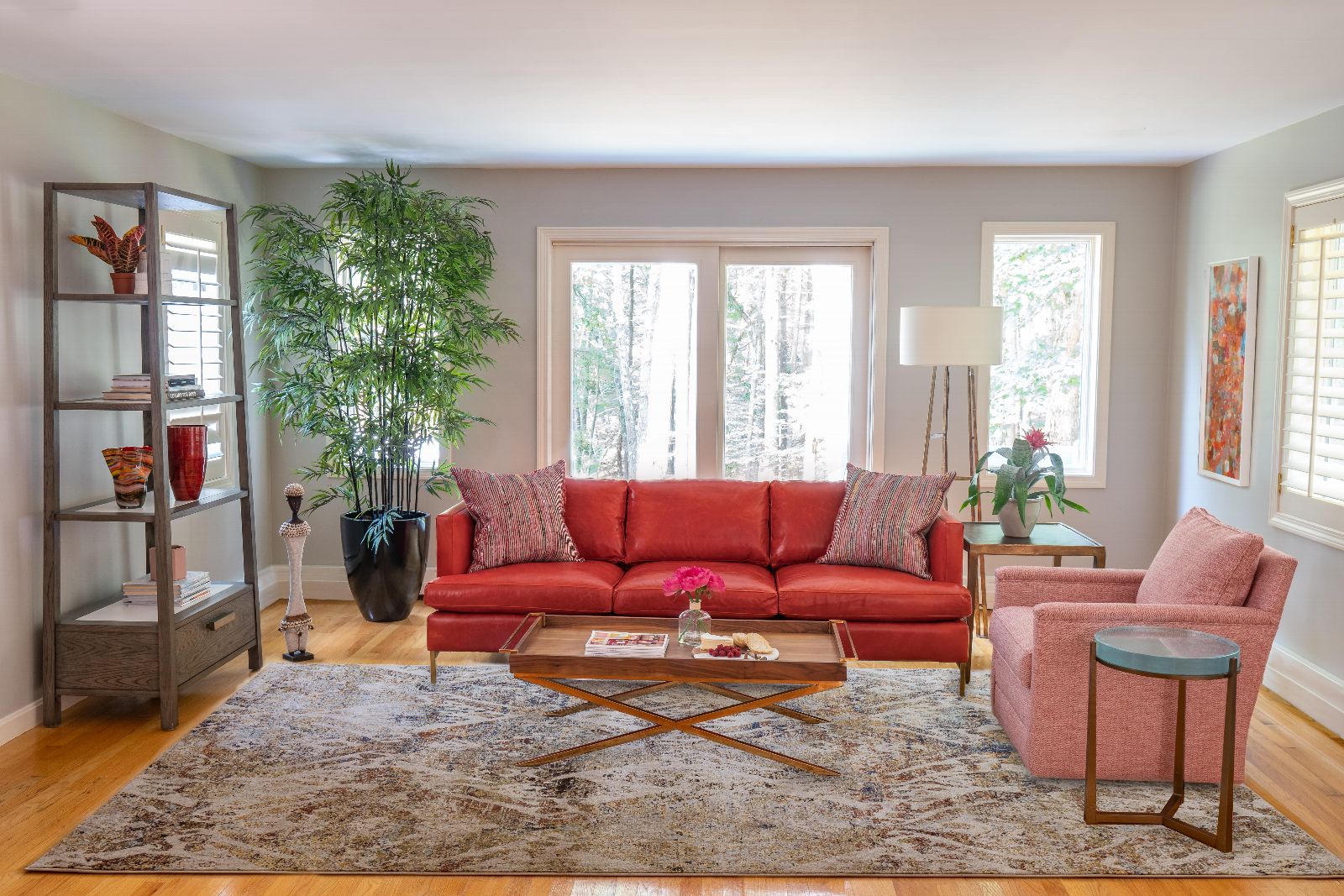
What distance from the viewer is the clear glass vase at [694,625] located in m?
3.62

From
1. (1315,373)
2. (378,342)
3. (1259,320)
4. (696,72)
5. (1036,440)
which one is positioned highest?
(696,72)

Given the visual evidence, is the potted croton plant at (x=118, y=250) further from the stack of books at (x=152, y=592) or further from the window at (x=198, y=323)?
the stack of books at (x=152, y=592)

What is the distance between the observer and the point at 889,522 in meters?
4.71

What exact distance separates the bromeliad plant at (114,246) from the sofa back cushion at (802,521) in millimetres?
2915

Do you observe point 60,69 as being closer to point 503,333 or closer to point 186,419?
point 186,419

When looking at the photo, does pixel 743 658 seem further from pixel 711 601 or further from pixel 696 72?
pixel 696 72

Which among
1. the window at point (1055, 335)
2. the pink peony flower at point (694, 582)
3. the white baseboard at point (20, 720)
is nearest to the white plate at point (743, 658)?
the pink peony flower at point (694, 582)

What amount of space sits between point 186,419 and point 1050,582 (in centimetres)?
392

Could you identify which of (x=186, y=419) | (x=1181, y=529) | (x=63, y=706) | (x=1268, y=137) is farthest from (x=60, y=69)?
(x=1268, y=137)

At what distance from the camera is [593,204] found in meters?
5.84

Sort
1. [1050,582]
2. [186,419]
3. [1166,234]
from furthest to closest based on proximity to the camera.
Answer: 1. [1166,234]
2. [186,419]
3. [1050,582]

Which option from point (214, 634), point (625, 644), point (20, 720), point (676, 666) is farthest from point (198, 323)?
point (676, 666)

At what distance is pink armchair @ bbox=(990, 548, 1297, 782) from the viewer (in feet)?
10.9

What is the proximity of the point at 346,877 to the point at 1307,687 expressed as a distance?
12.3 feet
